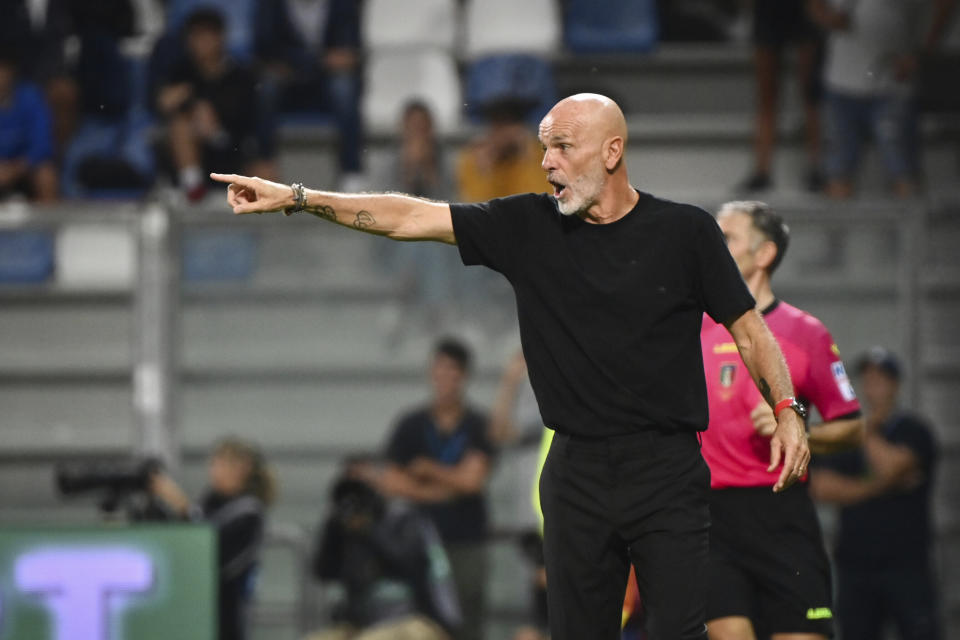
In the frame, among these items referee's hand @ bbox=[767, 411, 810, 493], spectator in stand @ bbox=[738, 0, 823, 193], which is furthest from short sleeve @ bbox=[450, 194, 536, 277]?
spectator in stand @ bbox=[738, 0, 823, 193]

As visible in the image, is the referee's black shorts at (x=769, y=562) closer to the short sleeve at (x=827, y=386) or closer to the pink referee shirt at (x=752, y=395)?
the pink referee shirt at (x=752, y=395)

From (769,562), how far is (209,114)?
236 inches

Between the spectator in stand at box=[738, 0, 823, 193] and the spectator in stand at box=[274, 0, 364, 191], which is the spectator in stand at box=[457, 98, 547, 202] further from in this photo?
the spectator in stand at box=[738, 0, 823, 193]

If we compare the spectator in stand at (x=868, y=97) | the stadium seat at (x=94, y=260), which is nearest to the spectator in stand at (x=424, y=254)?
the stadium seat at (x=94, y=260)

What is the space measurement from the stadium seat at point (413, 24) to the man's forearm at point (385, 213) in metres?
7.36

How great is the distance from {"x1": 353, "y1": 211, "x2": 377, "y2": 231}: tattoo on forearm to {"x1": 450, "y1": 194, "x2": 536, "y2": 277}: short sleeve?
0.24 m

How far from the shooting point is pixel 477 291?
9.90m

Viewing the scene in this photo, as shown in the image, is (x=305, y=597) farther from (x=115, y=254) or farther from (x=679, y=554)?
(x=679, y=554)

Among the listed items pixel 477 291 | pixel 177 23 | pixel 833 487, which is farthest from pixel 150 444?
pixel 833 487

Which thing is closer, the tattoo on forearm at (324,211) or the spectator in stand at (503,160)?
the tattoo on forearm at (324,211)

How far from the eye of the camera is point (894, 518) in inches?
354

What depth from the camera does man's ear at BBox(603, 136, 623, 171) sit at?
15.0 ft

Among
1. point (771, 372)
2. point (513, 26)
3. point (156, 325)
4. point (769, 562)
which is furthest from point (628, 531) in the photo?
point (513, 26)

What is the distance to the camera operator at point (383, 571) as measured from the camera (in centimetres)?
862
